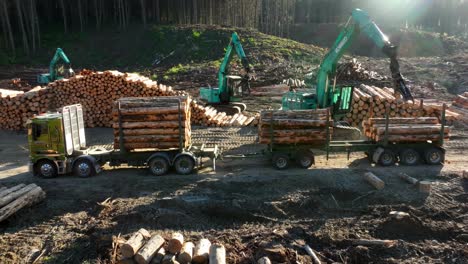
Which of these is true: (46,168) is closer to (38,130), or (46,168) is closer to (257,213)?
→ (38,130)

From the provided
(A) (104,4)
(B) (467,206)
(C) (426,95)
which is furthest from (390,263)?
(A) (104,4)

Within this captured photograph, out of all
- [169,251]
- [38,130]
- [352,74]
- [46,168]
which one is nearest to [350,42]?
[169,251]

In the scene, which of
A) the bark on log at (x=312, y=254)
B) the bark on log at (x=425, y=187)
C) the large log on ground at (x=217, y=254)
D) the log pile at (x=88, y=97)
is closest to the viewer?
the large log on ground at (x=217, y=254)

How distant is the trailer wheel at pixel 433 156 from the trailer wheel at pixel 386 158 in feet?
3.29

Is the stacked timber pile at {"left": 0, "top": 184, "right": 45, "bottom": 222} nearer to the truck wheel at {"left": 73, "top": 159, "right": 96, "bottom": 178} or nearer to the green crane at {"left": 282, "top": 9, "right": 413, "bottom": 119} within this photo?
the truck wheel at {"left": 73, "top": 159, "right": 96, "bottom": 178}

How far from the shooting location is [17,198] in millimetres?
10266

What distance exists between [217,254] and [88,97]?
1361 centimetres

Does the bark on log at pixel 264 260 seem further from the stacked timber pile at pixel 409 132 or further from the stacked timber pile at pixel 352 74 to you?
the stacked timber pile at pixel 352 74

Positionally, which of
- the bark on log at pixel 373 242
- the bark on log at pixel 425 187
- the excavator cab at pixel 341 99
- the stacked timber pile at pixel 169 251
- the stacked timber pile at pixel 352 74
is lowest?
the bark on log at pixel 373 242

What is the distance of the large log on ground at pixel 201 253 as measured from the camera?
7895 millimetres

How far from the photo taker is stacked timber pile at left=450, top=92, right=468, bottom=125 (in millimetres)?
19156

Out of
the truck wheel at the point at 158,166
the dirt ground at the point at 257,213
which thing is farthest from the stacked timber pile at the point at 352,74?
the truck wheel at the point at 158,166

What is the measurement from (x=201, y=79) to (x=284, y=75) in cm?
602

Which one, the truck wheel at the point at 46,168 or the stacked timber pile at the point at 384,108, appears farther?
the stacked timber pile at the point at 384,108
